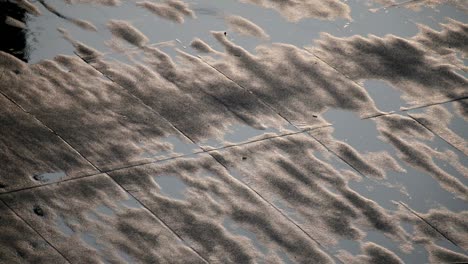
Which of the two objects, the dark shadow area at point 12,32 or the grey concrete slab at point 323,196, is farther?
the dark shadow area at point 12,32

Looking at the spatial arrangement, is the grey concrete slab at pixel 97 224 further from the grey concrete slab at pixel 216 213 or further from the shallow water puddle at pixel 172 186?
the shallow water puddle at pixel 172 186

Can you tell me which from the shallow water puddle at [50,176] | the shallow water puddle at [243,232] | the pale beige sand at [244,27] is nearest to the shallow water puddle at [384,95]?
the pale beige sand at [244,27]

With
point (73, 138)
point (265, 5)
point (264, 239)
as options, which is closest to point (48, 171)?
point (73, 138)

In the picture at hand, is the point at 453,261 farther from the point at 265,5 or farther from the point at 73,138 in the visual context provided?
the point at 265,5

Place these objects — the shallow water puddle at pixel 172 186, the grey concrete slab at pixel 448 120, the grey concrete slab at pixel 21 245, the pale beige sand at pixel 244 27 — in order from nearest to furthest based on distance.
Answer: the grey concrete slab at pixel 21 245 < the shallow water puddle at pixel 172 186 < the grey concrete slab at pixel 448 120 < the pale beige sand at pixel 244 27

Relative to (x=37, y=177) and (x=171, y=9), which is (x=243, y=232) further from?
(x=171, y=9)

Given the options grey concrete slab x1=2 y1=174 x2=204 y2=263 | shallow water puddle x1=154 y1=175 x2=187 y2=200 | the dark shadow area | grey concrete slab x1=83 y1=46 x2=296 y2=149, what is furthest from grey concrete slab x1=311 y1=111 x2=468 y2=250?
the dark shadow area
